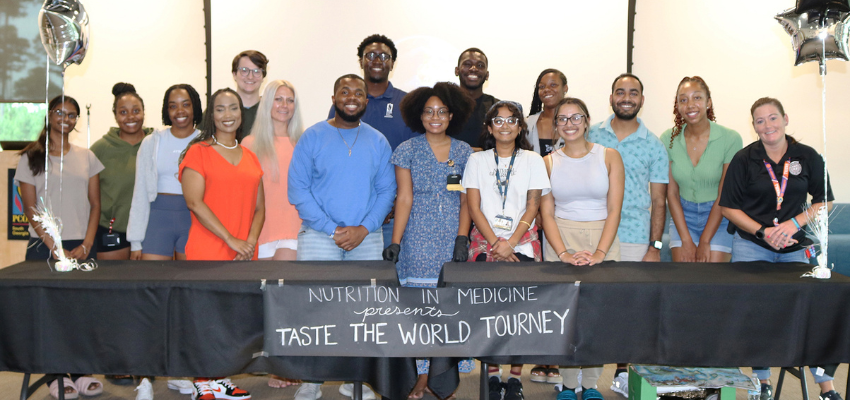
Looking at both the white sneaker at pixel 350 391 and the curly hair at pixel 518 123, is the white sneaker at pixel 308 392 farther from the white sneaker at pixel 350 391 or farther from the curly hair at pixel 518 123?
the curly hair at pixel 518 123

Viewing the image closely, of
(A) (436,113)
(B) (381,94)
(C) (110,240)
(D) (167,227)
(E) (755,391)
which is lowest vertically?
(E) (755,391)

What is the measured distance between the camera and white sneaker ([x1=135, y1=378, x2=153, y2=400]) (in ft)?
10.7

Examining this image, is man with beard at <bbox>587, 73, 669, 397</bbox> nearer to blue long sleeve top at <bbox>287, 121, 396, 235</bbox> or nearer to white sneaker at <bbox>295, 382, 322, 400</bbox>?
blue long sleeve top at <bbox>287, 121, 396, 235</bbox>

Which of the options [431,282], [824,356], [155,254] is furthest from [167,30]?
[824,356]

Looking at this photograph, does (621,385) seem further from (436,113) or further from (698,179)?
(436,113)

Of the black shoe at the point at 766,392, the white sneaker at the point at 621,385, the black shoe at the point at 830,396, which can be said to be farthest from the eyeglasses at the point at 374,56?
the black shoe at the point at 830,396

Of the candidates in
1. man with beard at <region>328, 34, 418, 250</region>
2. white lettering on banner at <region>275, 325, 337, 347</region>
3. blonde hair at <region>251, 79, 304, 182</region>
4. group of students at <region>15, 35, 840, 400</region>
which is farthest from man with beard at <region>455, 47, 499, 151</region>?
white lettering on banner at <region>275, 325, 337, 347</region>

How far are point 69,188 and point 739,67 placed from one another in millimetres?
5142

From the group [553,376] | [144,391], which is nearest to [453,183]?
[553,376]

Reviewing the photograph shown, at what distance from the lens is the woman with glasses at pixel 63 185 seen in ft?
11.5

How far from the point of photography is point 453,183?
3.10 meters

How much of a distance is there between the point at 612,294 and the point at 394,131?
73.0 inches

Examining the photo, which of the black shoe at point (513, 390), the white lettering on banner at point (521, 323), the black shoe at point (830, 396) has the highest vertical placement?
the white lettering on banner at point (521, 323)

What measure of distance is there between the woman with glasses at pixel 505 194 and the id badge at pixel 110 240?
2.22 meters
